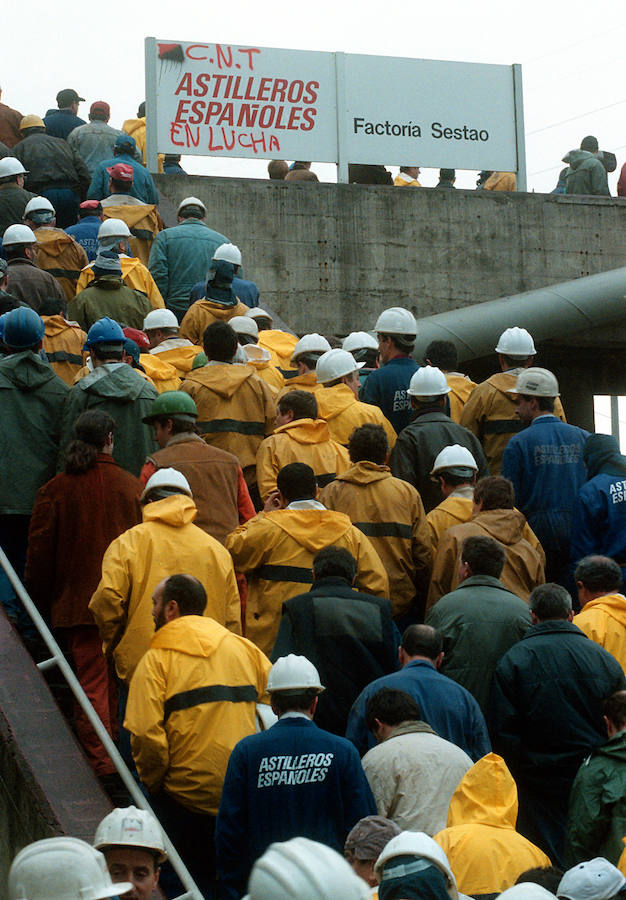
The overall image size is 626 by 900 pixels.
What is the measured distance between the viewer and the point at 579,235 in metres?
18.7

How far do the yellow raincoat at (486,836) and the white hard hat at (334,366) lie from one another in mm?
4492

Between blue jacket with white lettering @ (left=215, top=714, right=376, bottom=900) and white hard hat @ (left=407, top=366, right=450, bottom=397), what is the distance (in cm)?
433

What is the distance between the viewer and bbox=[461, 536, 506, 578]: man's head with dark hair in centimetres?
811

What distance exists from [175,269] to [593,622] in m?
6.70

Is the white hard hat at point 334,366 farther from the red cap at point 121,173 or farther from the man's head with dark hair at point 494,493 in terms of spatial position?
the red cap at point 121,173

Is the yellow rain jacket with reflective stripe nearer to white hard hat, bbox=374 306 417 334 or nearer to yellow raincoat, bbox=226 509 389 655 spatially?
yellow raincoat, bbox=226 509 389 655

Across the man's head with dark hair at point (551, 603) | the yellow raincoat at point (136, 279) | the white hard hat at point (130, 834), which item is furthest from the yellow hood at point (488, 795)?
the yellow raincoat at point (136, 279)

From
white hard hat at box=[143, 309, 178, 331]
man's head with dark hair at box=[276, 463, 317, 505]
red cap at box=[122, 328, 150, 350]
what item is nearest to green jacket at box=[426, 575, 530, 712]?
man's head with dark hair at box=[276, 463, 317, 505]

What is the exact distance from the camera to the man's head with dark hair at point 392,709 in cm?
686

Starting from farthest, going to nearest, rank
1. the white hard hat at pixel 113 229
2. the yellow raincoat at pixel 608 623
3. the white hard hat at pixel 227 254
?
the white hard hat at pixel 113 229
the white hard hat at pixel 227 254
the yellow raincoat at pixel 608 623

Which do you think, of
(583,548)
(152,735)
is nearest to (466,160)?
(583,548)

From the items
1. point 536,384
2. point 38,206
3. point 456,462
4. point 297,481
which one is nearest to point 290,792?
point 297,481

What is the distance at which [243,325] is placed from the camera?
1189 cm

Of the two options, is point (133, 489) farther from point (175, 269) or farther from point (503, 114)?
point (503, 114)
